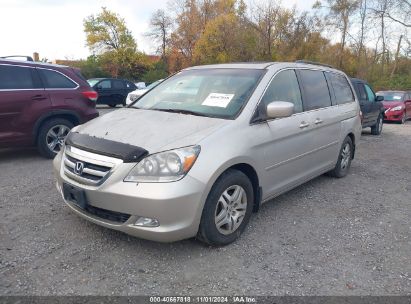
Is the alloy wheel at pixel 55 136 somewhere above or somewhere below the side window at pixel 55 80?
below

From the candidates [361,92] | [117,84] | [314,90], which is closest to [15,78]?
[314,90]

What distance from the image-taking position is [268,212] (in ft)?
13.8

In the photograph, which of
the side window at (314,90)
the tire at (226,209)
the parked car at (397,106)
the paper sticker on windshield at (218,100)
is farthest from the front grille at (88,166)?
the parked car at (397,106)

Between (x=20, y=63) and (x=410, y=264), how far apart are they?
6182 mm

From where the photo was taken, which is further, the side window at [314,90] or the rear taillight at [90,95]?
the rear taillight at [90,95]

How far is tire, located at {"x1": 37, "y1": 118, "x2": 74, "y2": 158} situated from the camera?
6.18m

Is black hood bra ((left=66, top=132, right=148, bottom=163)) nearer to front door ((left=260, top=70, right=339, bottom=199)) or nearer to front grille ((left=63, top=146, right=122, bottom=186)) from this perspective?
front grille ((left=63, top=146, right=122, bottom=186))

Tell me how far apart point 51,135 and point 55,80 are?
0.98m

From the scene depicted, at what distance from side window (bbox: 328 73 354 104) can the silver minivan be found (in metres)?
0.73

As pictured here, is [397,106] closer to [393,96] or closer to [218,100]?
[393,96]

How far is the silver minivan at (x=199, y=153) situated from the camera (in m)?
2.87

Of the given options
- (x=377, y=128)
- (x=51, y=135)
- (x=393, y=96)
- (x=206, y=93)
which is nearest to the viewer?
(x=206, y=93)

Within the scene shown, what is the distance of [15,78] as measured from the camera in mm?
5902

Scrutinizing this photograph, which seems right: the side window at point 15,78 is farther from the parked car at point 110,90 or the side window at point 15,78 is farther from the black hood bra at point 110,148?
the parked car at point 110,90
